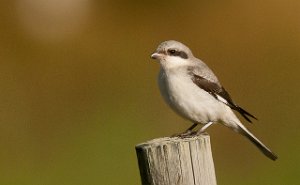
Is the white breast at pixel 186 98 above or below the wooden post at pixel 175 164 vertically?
above

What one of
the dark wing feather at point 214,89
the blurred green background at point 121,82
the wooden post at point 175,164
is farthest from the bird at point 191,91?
the blurred green background at point 121,82

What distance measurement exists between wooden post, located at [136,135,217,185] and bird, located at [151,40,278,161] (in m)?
1.93

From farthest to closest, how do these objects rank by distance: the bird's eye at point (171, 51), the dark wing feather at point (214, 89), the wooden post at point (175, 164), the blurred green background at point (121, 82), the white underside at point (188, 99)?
1. the blurred green background at point (121, 82)
2. the bird's eye at point (171, 51)
3. the dark wing feather at point (214, 89)
4. the white underside at point (188, 99)
5. the wooden post at point (175, 164)

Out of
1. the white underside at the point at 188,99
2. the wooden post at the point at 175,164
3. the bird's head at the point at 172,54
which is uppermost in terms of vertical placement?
the bird's head at the point at 172,54

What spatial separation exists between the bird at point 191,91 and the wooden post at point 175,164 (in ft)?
6.33

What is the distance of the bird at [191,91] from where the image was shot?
7.80 meters

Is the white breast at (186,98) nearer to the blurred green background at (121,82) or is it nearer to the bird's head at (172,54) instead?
the bird's head at (172,54)

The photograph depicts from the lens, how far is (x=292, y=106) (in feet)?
43.5

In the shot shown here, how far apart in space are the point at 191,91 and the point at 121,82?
637 centimetres

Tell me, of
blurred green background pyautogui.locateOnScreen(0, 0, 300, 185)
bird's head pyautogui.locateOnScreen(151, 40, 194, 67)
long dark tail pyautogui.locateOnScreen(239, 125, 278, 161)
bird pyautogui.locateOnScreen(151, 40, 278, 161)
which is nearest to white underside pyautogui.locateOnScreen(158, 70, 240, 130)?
bird pyautogui.locateOnScreen(151, 40, 278, 161)

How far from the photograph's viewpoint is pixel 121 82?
1423 centimetres

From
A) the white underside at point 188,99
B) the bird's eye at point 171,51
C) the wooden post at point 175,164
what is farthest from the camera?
the bird's eye at point 171,51

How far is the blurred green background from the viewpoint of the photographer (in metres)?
12.0

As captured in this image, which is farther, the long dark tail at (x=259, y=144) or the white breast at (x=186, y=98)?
the long dark tail at (x=259, y=144)
